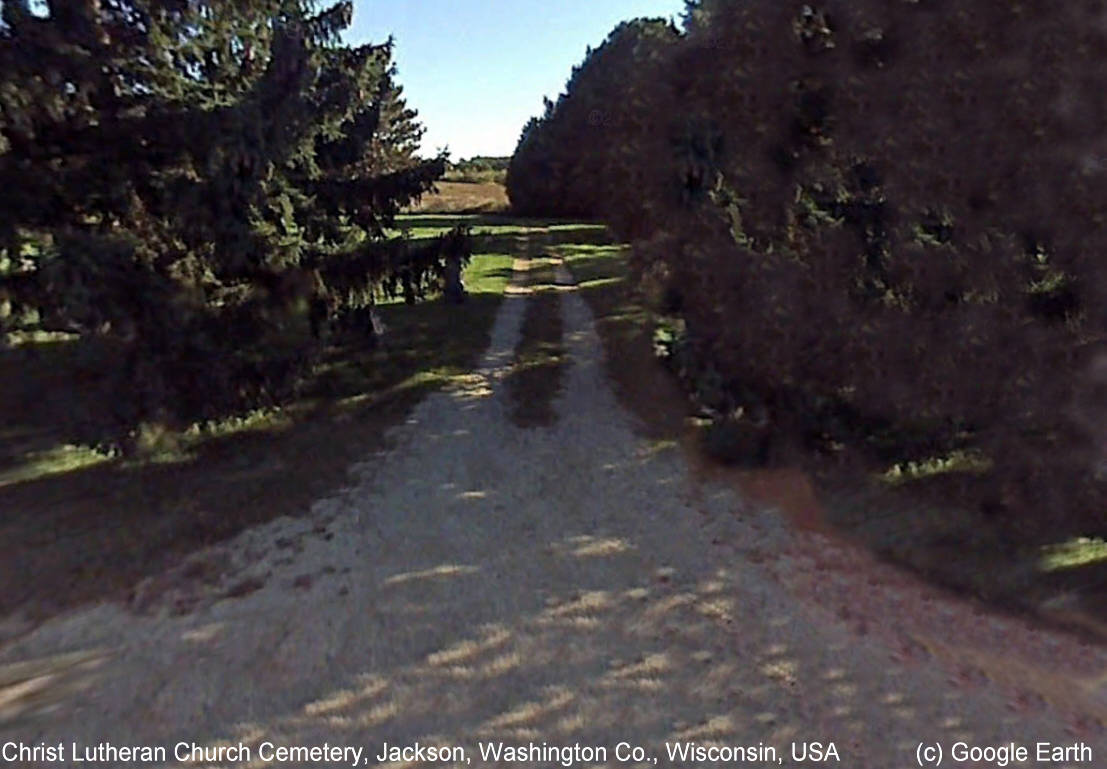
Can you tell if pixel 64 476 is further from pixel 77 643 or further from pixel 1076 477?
pixel 1076 477

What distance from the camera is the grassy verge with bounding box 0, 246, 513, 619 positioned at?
580 cm

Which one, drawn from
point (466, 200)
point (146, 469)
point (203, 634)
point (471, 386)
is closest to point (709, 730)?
point (203, 634)

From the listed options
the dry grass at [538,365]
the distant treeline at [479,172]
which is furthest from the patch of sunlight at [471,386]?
the distant treeline at [479,172]

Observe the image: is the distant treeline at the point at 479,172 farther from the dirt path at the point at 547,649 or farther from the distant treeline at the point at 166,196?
the dirt path at the point at 547,649

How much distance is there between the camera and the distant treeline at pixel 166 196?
21.3ft

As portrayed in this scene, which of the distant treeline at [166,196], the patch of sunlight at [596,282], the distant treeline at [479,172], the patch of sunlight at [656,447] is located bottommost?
the patch of sunlight at [656,447]

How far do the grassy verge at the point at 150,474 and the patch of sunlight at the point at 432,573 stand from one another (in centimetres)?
169

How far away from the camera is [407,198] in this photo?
928cm

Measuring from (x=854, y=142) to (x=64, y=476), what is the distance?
8696mm

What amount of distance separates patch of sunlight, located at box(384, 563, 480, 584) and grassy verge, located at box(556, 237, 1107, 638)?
2.98 metres

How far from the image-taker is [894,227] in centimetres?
646

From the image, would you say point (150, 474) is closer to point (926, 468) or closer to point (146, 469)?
point (146, 469)

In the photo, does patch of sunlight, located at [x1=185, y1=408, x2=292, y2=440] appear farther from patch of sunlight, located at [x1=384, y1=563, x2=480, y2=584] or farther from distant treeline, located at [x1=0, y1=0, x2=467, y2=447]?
patch of sunlight, located at [x1=384, y1=563, x2=480, y2=584]

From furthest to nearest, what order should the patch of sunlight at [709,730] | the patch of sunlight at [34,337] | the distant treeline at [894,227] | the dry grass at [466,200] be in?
1. the dry grass at [466,200]
2. the patch of sunlight at [34,337]
3. the distant treeline at [894,227]
4. the patch of sunlight at [709,730]
